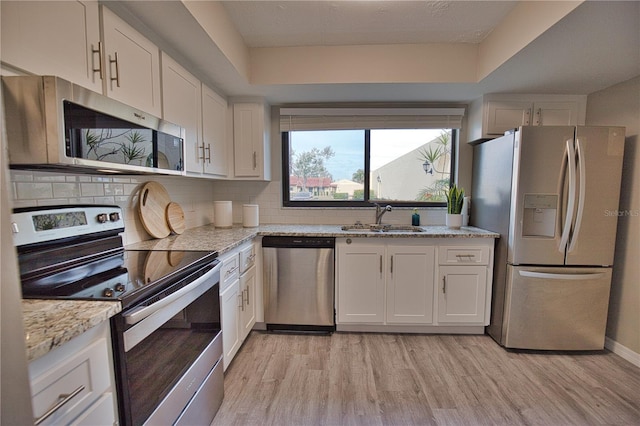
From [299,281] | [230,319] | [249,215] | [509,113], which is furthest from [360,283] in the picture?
[509,113]

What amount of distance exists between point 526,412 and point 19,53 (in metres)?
2.86

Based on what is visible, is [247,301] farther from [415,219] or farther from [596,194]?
[596,194]

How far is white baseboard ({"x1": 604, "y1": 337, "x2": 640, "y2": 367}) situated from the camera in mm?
2084

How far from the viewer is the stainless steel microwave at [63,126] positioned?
0.91 metres

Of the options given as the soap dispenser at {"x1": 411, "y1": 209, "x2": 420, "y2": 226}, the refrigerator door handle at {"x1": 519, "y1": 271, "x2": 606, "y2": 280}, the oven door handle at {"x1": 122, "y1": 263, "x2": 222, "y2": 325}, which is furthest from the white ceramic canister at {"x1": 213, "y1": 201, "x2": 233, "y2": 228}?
the refrigerator door handle at {"x1": 519, "y1": 271, "x2": 606, "y2": 280}

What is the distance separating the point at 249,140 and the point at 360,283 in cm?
170

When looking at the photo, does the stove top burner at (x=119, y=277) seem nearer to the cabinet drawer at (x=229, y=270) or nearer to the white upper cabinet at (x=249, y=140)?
the cabinet drawer at (x=229, y=270)

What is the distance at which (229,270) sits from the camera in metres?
1.87

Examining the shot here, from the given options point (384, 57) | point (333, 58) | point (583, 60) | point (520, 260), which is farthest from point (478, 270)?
point (333, 58)

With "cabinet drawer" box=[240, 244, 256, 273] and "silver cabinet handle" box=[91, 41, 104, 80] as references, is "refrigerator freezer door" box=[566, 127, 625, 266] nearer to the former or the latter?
"cabinet drawer" box=[240, 244, 256, 273]

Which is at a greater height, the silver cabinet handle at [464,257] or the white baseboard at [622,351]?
the silver cabinet handle at [464,257]

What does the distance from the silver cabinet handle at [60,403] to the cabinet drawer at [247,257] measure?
1347 mm

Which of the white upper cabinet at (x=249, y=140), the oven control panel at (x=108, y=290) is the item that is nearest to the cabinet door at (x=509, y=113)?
the white upper cabinet at (x=249, y=140)

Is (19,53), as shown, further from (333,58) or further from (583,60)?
(583,60)
